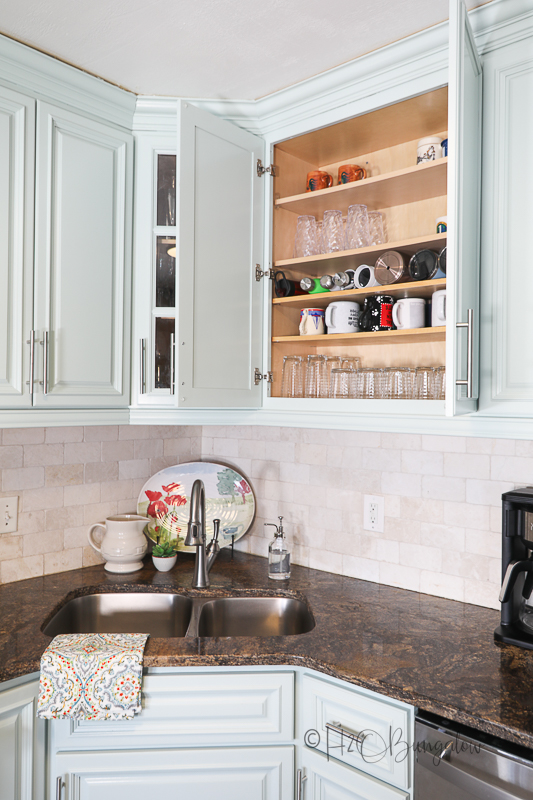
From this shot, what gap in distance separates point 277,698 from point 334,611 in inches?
13.1

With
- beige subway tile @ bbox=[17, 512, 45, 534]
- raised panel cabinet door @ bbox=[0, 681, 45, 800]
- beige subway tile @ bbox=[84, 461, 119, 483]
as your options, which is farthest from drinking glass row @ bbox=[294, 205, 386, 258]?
raised panel cabinet door @ bbox=[0, 681, 45, 800]

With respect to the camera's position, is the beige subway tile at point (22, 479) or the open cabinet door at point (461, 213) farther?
the beige subway tile at point (22, 479)

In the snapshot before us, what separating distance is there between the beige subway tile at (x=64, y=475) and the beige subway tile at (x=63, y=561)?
9.5 inches

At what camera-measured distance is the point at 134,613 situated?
192cm

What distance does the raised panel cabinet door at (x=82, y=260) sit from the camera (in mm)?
1648

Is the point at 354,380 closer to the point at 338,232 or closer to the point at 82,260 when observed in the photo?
the point at 338,232

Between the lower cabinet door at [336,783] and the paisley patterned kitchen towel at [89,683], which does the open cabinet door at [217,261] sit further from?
the lower cabinet door at [336,783]

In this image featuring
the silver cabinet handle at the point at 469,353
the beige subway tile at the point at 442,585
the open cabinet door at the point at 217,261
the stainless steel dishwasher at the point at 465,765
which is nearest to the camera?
the stainless steel dishwasher at the point at 465,765

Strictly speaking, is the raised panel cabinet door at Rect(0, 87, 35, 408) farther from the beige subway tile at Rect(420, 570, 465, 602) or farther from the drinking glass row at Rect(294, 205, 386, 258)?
the beige subway tile at Rect(420, 570, 465, 602)

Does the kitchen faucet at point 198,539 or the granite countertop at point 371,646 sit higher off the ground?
the kitchen faucet at point 198,539

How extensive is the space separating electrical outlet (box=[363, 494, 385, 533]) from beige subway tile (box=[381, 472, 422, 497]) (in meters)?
0.04

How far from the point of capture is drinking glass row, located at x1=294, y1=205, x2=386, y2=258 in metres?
1.81

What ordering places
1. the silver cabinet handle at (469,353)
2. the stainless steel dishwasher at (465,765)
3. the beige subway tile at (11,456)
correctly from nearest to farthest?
the stainless steel dishwasher at (465,765) → the silver cabinet handle at (469,353) → the beige subway tile at (11,456)

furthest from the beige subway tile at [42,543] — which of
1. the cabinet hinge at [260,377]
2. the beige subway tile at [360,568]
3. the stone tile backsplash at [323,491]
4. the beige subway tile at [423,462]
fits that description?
the beige subway tile at [423,462]
